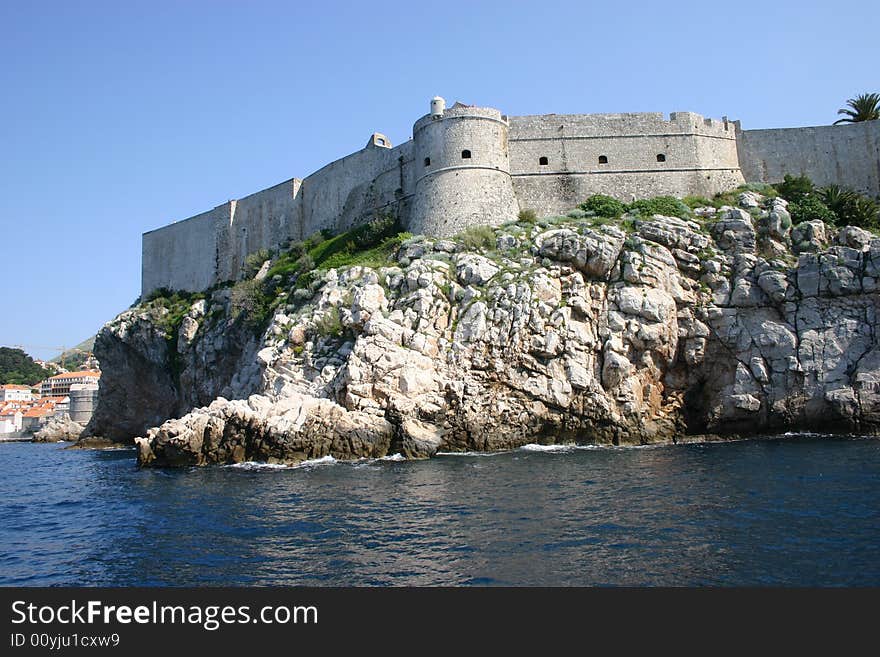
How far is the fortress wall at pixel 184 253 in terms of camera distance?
42250 millimetres

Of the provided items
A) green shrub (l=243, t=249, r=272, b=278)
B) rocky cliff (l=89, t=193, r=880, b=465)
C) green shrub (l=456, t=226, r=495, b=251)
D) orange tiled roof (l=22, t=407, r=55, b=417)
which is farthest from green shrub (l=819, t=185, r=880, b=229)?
orange tiled roof (l=22, t=407, r=55, b=417)

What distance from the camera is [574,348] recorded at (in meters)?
24.3

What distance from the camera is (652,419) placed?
2466cm

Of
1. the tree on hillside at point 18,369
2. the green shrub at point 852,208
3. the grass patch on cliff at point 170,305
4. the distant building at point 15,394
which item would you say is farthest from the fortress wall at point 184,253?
the tree on hillside at point 18,369

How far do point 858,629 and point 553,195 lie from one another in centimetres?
2732

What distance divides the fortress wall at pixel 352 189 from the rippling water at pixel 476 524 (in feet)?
59.9

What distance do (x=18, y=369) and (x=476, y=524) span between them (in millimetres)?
123168

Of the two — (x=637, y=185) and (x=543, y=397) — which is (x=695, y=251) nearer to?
(x=637, y=185)

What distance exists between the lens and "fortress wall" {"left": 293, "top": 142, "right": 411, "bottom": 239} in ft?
114

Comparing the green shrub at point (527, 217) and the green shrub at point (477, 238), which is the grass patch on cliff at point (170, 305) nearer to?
the green shrub at point (477, 238)

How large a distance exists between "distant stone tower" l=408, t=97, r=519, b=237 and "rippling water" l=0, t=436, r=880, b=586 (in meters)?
13.4

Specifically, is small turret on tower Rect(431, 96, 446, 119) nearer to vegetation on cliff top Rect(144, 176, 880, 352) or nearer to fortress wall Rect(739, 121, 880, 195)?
vegetation on cliff top Rect(144, 176, 880, 352)

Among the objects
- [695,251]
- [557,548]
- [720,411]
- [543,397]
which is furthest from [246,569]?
[695,251]

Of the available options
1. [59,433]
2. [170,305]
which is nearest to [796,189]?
[170,305]
